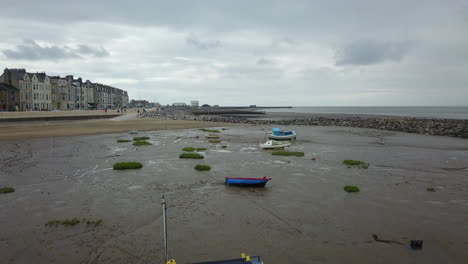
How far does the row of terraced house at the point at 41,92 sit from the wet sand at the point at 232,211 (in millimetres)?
84934

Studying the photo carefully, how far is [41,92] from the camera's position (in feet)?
354

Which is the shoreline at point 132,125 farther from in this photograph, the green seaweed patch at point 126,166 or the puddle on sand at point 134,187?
the puddle on sand at point 134,187

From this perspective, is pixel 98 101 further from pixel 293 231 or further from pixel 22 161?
pixel 293 231

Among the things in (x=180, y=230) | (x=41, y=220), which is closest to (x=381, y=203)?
(x=180, y=230)

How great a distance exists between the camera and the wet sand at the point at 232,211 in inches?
432

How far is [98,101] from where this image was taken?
159500 mm

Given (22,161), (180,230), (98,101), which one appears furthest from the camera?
(98,101)

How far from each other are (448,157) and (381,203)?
21.6 metres

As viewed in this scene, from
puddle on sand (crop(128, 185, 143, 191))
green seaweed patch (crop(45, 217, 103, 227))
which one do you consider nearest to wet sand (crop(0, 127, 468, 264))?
puddle on sand (crop(128, 185, 143, 191))

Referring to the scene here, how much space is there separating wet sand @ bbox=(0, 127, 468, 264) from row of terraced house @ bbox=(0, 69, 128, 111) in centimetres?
8493

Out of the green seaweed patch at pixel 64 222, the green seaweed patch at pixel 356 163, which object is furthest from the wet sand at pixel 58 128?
the green seaweed patch at pixel 356 163

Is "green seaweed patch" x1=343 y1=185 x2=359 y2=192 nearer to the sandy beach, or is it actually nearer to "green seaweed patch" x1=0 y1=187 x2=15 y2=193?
"green seaweed patch" x1=0 y1=187 x2=15 y2=193

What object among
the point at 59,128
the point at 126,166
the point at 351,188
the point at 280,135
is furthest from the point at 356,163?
the point at 59,128

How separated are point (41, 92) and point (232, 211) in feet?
388
